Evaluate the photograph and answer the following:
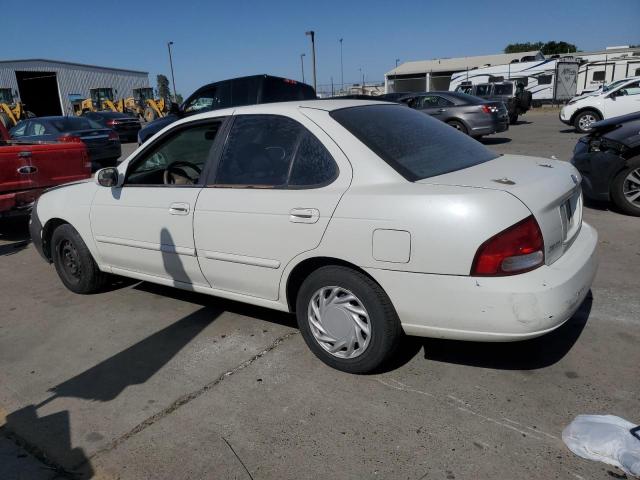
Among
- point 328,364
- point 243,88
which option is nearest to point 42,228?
point 328,364

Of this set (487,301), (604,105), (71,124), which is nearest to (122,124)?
(71,124)

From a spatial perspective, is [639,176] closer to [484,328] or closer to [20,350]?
[484,328]

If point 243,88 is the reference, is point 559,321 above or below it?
below

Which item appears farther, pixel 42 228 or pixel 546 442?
pixel 42 228

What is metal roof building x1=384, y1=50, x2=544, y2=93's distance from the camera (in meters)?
46.6

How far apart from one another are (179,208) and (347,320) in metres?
1.48

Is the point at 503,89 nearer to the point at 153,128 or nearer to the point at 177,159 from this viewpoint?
the point at 153,128

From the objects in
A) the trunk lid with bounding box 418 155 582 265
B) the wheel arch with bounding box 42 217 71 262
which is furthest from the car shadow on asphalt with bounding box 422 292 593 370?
the wheel arch with bounding box 42 217 71 262

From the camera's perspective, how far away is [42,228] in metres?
4.83

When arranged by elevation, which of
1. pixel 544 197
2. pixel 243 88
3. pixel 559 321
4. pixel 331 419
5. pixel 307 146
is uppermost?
pixel 243 88

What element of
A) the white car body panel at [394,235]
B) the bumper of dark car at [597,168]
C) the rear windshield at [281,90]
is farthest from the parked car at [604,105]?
the white car body panel at [394,235]

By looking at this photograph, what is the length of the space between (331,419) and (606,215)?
509 centimetres

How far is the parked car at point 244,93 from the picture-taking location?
9.27 metres

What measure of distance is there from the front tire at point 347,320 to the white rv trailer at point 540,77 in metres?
30.1
